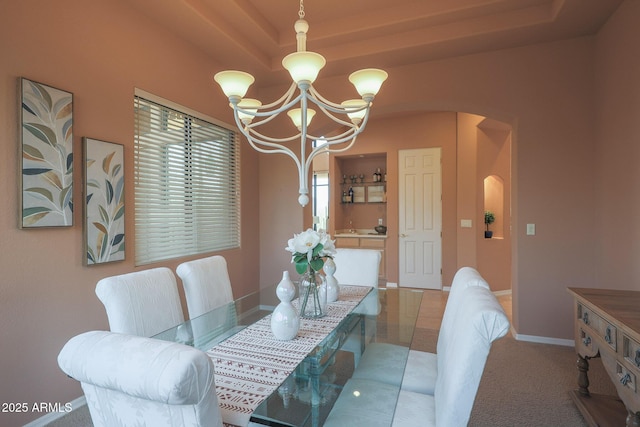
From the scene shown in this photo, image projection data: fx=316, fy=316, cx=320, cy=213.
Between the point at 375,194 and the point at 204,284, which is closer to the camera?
the point at 204,284

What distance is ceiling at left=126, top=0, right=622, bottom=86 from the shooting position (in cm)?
260

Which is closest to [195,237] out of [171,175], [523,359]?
[171,175]

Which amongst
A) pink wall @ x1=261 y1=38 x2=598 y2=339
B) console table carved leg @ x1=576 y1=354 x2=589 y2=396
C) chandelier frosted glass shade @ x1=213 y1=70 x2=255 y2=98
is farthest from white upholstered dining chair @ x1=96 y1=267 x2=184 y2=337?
pink wall @ x1=261 y1=38 x2=598 y2=339

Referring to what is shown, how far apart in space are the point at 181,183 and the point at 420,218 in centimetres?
Answer: 388

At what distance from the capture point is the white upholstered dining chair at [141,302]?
1.51 m

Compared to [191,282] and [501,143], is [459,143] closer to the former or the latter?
[501,143]

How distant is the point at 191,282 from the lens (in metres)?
2.04

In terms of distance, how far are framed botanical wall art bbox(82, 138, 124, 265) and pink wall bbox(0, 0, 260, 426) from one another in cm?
5

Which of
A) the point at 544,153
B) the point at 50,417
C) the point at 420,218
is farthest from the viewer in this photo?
the point at 420,218

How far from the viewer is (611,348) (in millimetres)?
1552

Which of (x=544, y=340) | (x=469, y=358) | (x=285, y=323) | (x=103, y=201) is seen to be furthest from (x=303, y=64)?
(x=544, y=340)

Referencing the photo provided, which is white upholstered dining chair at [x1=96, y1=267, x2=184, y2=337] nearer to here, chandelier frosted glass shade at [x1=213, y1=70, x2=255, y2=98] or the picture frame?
chandelier frosted glass shade at [x1=213, y1=70, x2=255, y2=98]

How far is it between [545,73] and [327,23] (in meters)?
2.16

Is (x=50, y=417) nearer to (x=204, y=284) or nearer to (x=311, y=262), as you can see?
(x=204, y=284)
